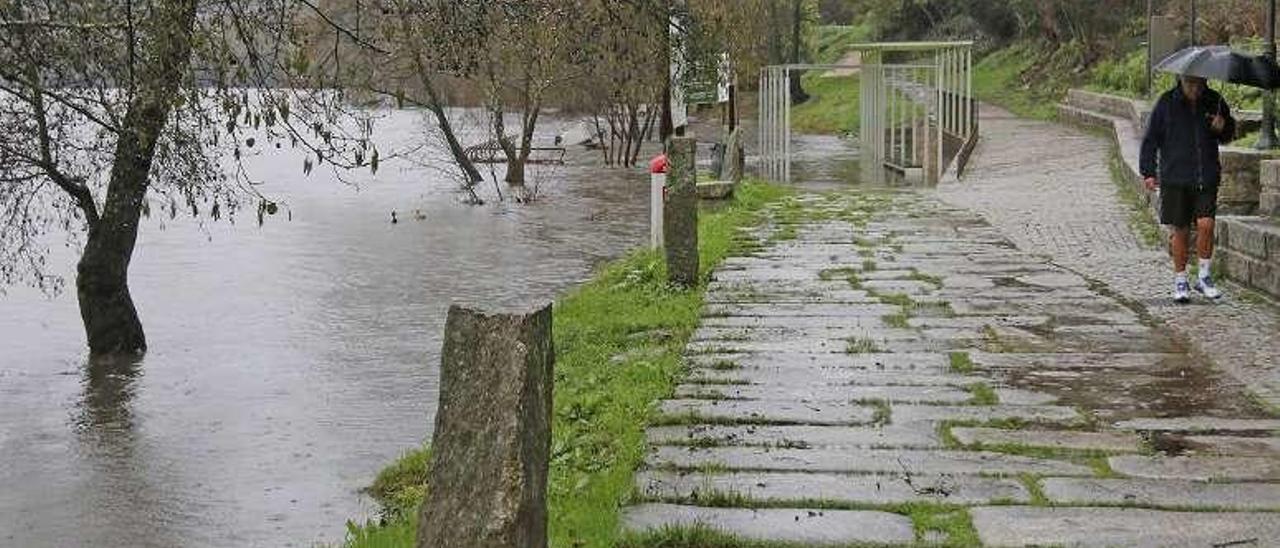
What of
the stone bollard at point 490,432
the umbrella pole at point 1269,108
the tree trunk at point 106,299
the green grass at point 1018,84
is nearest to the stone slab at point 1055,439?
the stone bollard at point 490,432

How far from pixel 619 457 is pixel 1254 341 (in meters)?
4.06

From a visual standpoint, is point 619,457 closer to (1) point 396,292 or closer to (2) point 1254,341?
(2) point 1254,341

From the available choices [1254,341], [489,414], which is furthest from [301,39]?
[1254,341]

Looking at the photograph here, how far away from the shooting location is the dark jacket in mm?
9734

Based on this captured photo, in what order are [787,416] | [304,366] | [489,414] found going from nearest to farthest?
[489,414] → [787,416] → [304,366]

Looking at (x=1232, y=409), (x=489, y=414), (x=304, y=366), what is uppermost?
(x=489, y=414)

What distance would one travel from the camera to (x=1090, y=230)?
14312 millimetres

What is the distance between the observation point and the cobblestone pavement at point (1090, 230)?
8.21m

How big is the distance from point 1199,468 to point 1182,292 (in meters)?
4.14

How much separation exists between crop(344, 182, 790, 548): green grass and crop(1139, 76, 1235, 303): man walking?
10.0 ft

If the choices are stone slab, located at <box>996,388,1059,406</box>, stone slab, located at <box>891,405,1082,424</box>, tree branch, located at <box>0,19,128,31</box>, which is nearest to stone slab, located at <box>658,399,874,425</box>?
stone slab, located at <box>891,405,1082,424</box>

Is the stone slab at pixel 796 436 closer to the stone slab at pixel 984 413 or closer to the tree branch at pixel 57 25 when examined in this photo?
A: the stone slab at pixel 984 413

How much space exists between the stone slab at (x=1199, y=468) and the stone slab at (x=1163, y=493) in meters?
0.09

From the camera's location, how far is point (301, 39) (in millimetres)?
7629
